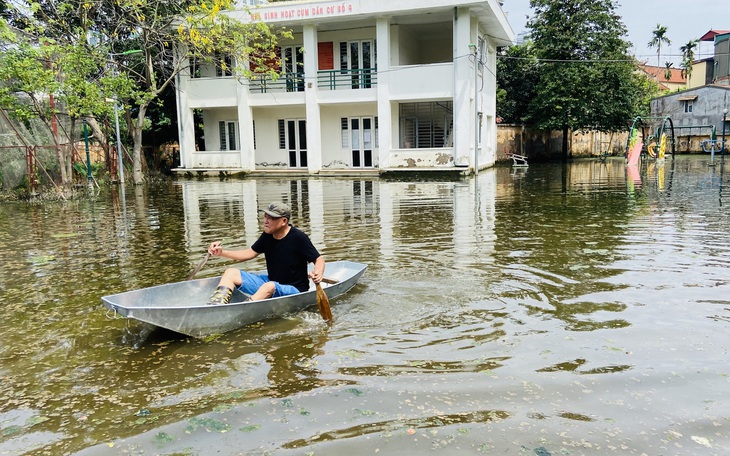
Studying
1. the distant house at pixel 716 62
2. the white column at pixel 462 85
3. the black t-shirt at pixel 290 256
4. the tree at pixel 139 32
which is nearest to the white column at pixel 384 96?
the white column at pixel 462 85

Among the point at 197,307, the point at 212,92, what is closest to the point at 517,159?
the point at 212,92

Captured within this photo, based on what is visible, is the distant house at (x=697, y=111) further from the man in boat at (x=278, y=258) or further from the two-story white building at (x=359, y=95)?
the man in boat at (x=278, y=258)

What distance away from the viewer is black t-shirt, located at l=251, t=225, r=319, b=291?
6.55 meters

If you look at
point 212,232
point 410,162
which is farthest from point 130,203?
point 410,162

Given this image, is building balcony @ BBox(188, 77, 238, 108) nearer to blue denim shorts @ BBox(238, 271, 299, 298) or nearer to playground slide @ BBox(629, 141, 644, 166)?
playground slide @ BBox(629, 141, 644, 166)

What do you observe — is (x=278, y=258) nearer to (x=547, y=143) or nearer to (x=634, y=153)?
(x=634, y=153)

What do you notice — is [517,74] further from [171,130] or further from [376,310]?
[376,310]

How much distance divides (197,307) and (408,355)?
199cm

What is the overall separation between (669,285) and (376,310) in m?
3.69

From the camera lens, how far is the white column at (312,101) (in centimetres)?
2723

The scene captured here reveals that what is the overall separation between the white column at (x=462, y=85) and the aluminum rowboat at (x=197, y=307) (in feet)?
62.5

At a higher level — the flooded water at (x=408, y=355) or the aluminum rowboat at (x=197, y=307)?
the aluminum rowboat at (x=197, y=307)

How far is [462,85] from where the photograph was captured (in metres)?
25.0

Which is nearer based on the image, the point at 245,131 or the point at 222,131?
the point at 245,131
